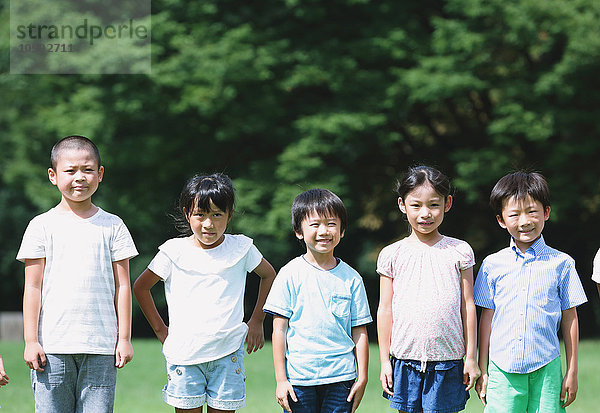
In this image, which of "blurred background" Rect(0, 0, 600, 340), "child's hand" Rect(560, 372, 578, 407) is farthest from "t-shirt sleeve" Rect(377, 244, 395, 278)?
"blurred background" Rect(0, 0, 600, 340)

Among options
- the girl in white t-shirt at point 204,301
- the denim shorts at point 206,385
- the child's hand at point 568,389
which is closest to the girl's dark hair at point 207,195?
the girl in white t-shirt at point 204,301

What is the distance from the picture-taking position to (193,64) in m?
14.7

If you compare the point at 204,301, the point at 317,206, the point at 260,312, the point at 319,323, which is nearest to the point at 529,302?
the point at 319,323

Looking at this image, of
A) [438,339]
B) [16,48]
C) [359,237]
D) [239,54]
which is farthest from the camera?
[359,237]

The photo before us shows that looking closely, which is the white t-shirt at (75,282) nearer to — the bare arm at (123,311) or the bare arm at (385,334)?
the bare arm at (123,311)

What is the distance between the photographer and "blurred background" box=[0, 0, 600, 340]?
575 inches

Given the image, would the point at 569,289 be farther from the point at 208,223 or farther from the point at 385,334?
the point at 208,223

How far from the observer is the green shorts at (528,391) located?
3.97 metres

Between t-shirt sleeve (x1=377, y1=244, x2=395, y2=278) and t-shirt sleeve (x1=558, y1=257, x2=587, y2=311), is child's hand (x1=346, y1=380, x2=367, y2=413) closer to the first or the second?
t-shirt sleeve (x1=377, y1=244, x2=395, y2=278)

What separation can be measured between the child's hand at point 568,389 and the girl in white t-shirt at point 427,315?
0.43 m

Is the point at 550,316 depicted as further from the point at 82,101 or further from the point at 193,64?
the point at 82,101

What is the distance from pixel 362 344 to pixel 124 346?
1166 mm

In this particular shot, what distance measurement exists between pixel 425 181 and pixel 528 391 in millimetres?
1152

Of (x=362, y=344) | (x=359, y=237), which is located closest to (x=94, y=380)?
(x=362, y=344)
